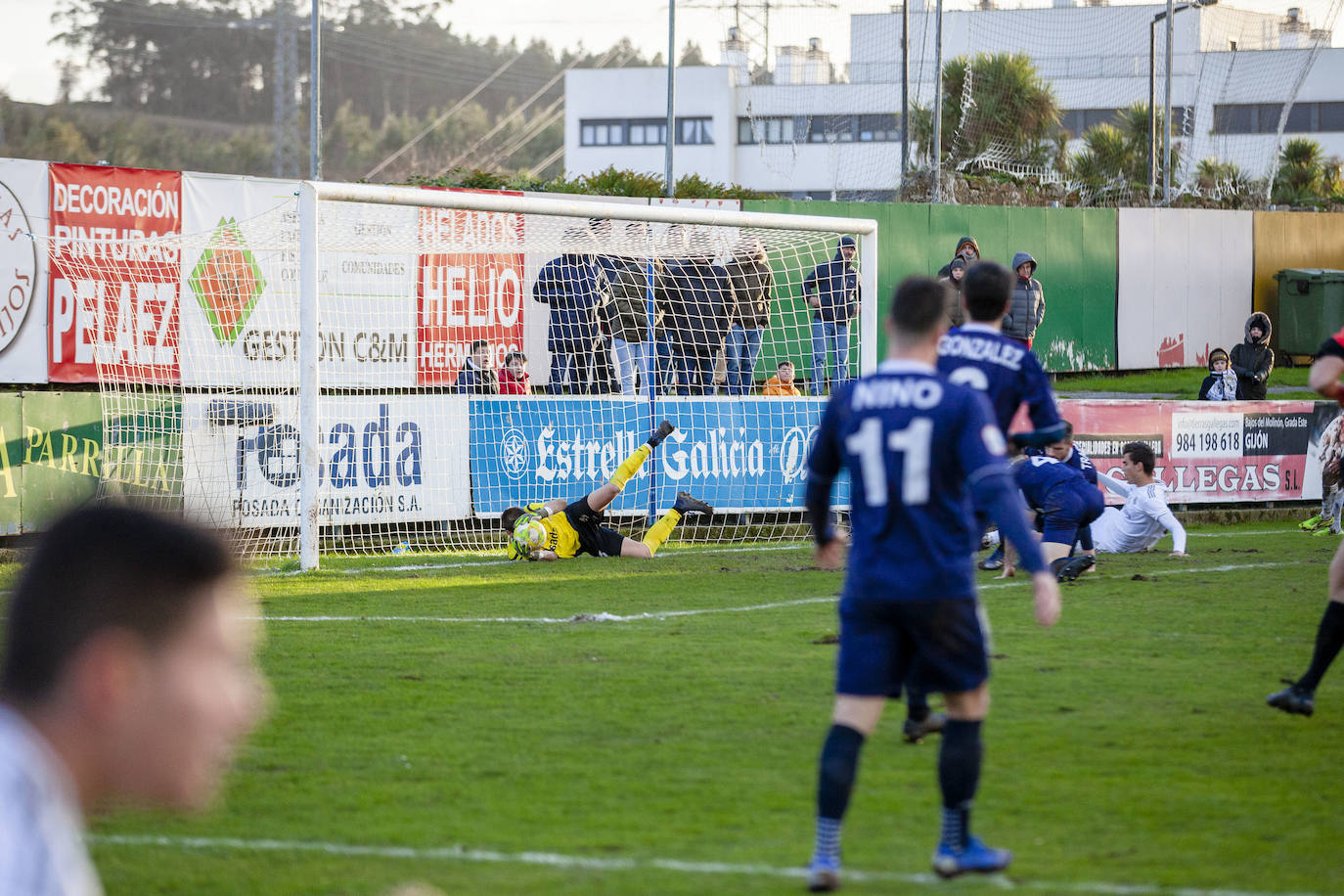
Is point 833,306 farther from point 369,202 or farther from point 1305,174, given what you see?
point 1305,174

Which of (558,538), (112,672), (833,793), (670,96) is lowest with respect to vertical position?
(558,538)

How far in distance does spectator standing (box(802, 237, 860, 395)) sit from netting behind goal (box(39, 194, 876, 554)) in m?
0.04

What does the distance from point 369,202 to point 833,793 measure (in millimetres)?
9005

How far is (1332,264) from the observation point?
31.2m

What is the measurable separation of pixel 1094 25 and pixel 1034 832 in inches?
2305

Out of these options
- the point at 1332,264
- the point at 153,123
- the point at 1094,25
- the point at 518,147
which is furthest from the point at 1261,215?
the point at 518,147

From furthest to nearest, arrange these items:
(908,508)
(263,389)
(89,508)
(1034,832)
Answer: (263,389), (1034,832), (908,508), (89,508)

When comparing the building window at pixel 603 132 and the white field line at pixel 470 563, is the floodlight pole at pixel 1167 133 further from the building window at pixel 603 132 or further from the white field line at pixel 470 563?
the building window at pixel 603 132

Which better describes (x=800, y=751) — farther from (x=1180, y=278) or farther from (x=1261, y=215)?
(x=1261, y=215)

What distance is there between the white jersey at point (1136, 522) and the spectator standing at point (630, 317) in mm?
4987

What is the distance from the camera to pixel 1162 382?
26906mm

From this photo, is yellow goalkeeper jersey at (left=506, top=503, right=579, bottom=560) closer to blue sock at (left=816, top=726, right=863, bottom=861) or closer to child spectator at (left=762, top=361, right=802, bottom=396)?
child spectator at (left=762, top=361, right=802, bottom=396)

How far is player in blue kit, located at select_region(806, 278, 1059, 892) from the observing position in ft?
14.8

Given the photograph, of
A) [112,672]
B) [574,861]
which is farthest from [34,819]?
[574,861]
